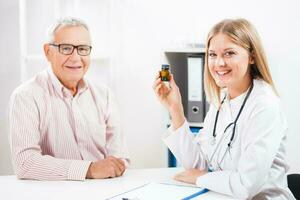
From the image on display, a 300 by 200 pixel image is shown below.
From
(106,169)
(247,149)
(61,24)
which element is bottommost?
(106,169)

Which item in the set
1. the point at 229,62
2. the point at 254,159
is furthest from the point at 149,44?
the point at 254,159

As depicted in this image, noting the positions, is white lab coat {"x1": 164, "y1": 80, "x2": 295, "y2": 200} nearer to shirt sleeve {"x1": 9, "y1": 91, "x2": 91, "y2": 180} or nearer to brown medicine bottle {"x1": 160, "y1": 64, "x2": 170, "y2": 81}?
brown medicine bottle {"x1": 160, "y1": 64, "x2": 170, "y2": 81}

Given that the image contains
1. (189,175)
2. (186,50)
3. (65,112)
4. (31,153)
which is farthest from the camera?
(186,50)

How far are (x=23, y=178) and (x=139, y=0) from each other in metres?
1.82

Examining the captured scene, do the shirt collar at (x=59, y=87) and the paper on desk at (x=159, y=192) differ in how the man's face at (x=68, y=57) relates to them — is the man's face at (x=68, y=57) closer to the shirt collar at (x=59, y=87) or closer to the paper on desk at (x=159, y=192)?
the shirt collar at (x=59, y=87)

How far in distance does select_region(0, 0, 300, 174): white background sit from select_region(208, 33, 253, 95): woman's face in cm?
98

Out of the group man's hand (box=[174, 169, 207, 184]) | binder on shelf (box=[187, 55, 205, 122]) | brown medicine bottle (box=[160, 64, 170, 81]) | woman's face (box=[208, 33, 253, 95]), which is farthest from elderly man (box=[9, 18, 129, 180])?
binder on shelf (box=[187, 55, 205, 122])

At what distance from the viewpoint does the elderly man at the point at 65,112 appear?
200cm

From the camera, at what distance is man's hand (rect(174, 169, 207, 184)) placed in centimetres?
179

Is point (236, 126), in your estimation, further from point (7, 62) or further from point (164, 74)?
point (7, 62)

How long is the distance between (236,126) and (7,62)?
1.76 metres

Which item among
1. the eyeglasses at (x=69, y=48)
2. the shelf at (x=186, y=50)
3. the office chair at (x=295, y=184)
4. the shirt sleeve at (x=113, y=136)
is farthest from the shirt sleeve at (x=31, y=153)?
the shelf at (x=186, y=50)

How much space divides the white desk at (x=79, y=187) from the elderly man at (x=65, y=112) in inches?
3.8

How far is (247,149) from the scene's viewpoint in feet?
5.59
